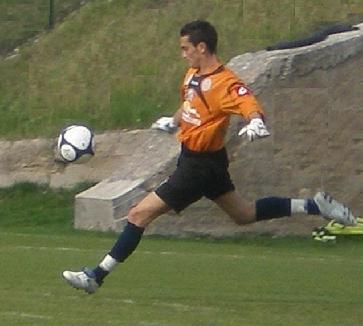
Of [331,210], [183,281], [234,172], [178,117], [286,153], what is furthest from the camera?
[286,153]

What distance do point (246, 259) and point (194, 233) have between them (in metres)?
2.04

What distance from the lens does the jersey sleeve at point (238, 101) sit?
9.32 m

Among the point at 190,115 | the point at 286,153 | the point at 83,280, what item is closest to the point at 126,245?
the point at 83,280

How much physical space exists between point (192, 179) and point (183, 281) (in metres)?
1.32

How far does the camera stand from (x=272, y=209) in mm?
10102

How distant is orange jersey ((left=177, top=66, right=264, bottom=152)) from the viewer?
9.52 m

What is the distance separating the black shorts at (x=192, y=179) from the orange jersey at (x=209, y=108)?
7 centimetres

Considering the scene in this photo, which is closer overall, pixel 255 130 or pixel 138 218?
pixel 255 130

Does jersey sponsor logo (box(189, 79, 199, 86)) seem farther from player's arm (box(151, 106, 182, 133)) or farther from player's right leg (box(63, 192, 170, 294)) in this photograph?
player's right leg (box(63, 192, 170, 294))

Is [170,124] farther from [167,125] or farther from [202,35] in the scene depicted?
[202,35]

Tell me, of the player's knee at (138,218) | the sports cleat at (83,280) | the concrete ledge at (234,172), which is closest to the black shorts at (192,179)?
the player's knee at (138,218)

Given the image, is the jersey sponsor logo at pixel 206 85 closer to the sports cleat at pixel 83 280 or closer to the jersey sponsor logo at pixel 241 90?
the jersey sponsor logo at pixel 241 90

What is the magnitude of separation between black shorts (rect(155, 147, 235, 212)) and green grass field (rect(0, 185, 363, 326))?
69cm

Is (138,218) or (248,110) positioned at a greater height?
(248,110)
